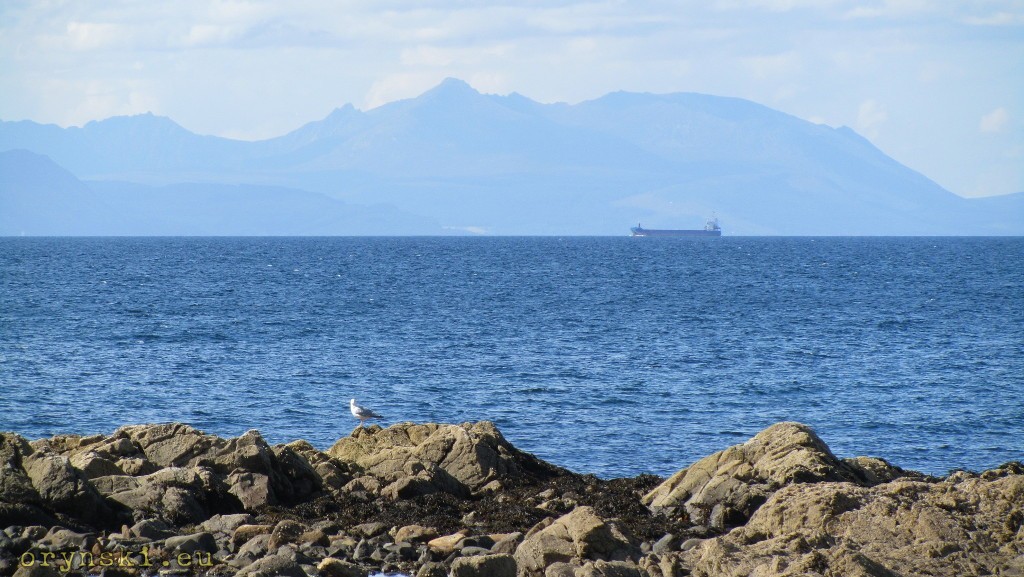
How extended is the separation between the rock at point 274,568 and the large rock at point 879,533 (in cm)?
437

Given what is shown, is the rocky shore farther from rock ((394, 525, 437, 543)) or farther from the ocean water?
the ocean water

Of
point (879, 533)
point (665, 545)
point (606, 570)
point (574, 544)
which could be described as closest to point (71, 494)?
point (574, 544)

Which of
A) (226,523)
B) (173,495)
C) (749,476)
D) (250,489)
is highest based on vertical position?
(749,476)

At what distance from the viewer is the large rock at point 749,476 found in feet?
52.2

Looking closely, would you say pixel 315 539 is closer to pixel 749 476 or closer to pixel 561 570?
pixel 561 570

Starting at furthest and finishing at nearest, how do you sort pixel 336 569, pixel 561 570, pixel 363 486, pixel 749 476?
pixel 363 486 < pixel 749 476 < pixel 336 569 < pixel 561 570

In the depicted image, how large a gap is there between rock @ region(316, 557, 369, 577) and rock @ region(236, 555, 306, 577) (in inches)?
14.3

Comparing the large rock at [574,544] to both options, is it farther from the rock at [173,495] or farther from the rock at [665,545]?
the rock at [173,495]

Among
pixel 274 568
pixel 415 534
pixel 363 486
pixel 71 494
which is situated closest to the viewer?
pixel 274 568

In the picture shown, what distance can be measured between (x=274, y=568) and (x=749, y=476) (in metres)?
7.53

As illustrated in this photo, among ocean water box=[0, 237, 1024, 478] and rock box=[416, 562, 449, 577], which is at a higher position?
rock box=[416, 562, 449, 577]

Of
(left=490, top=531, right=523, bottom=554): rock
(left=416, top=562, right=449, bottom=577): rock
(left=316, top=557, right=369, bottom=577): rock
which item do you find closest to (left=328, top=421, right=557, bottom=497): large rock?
(left=490, top=531, right=523, bottom=554): rock

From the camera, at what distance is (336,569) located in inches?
517

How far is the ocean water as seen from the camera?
2795cm
